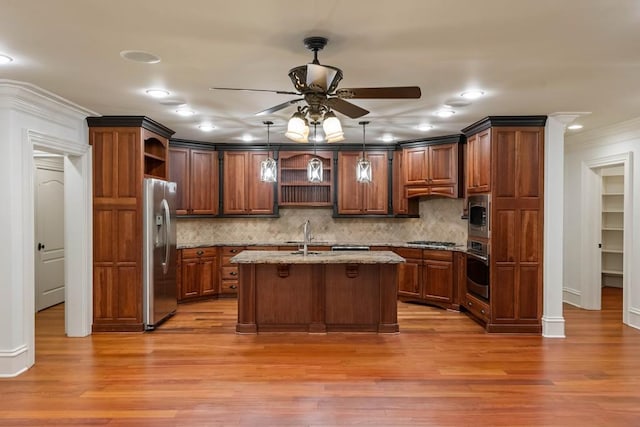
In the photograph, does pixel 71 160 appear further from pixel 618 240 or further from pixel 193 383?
pixel 618 240

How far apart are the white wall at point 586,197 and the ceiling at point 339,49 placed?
124 cm

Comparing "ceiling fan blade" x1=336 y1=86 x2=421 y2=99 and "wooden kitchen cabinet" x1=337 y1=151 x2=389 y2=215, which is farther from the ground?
"ceiling fan blade" x1=336 y1=86 x2=421 y2=99

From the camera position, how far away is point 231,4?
7.34 ft

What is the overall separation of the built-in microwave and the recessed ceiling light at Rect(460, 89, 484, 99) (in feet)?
4.51

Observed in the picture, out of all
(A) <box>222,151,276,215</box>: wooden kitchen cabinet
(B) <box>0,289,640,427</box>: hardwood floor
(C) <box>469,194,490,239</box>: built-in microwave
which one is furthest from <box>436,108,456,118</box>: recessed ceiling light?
(A) <box>222,151,276,215</box>: wooden kitchen cabinet

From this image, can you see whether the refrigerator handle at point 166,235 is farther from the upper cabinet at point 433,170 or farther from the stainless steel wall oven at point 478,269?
the stainless steel wall oven at point 478,269

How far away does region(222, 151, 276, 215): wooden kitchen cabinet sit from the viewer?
700 cm

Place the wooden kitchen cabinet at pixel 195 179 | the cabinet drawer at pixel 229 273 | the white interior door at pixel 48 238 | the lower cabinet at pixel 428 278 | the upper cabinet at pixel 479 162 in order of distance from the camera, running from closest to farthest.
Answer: the upper cabinet at pixel 479 162
the lower cabinet at pixel 428 278
the white interior door at pixel 48 238
the wooden kitchen cabinet at pixel 195 179
the cabinet drawer at pixel 229 273

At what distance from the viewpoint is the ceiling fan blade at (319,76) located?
2.38 m

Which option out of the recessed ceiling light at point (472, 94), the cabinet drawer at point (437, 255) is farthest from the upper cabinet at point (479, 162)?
the recessed ceiling light at point (472, 94)

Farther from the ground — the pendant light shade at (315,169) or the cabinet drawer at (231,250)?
the pendant light shade at (315,169)

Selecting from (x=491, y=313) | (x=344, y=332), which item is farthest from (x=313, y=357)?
(x=491, y=313)

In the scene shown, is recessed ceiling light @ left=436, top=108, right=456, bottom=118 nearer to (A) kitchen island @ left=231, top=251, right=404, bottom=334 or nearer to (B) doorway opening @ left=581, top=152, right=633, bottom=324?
(A) kitchen island @ left=231, top=251, right=404, bottom=334

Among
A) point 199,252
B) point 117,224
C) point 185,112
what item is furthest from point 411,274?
point 117,224
